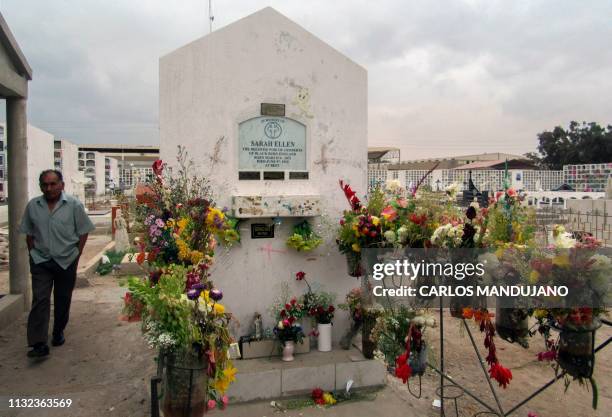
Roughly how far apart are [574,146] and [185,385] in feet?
158

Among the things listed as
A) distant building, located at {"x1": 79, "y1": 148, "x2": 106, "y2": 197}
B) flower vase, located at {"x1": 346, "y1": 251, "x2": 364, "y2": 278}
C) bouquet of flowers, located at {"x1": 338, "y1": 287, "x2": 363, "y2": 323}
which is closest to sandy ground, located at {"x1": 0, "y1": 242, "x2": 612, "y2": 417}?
bouquet of flowers, located at {"x1": 338, "y1": 287, "x2": 363, "y2": 323}

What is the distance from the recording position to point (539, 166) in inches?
1793

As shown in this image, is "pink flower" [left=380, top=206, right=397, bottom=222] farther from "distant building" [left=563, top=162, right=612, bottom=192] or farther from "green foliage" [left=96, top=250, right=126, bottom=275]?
"distant building" [left=563, top=162, right=612, bottom=192]

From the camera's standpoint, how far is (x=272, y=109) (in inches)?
160

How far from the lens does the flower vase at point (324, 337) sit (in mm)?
4138

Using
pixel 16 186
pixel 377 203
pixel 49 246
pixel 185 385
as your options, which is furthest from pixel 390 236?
pixel 16 186

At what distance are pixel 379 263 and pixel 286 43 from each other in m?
2.04

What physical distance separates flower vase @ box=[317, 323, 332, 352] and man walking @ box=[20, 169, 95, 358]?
245 centimetres

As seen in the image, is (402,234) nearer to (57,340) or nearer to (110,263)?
(57,340)

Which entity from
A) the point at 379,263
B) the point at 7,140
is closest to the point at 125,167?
the point at 7,140

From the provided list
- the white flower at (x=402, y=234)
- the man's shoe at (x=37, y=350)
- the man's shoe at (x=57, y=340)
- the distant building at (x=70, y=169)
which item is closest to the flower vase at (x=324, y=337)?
the white flower at (x=402, y=234)

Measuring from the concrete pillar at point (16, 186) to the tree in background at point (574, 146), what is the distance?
45.1m

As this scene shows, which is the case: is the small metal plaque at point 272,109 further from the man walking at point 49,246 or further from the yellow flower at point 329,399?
the yellow flower at point 329,399

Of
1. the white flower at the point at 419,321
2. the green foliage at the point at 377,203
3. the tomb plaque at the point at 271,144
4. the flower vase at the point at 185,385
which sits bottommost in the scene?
the flower vase at the point at 185,385
